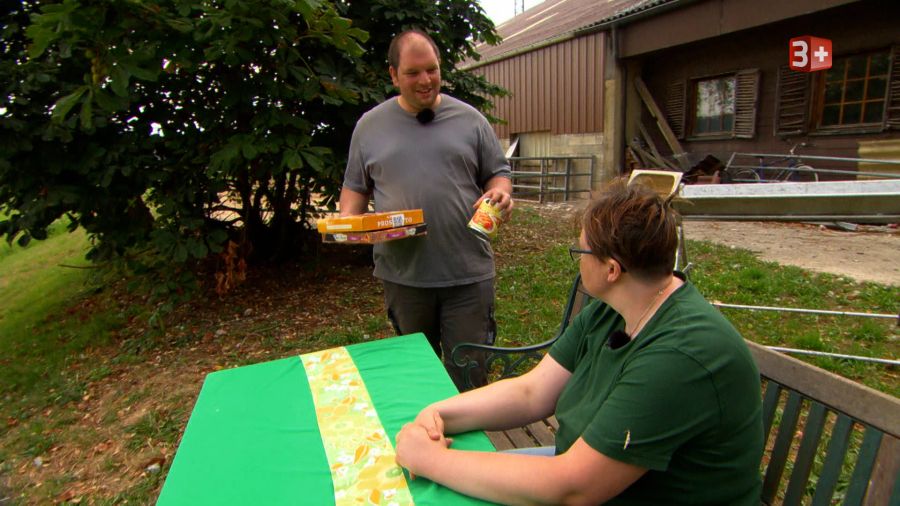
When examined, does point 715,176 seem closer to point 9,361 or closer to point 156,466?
point 156,466

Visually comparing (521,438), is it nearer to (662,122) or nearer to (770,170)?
(770,170)

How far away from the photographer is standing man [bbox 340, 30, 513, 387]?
229cm

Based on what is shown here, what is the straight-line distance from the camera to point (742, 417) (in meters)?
1.09

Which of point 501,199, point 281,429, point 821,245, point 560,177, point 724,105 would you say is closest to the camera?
point 281,429

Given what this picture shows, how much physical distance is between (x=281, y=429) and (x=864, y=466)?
138 cm

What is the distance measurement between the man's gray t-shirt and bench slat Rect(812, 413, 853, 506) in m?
1.37

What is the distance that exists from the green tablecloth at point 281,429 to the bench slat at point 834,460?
0.78m

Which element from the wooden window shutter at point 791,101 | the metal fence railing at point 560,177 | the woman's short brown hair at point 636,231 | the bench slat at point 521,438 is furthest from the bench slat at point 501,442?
the metal fence railing at point 560,177

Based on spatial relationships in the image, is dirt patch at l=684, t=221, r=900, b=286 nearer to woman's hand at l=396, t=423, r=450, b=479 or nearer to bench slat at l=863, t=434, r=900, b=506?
bench slat at l=863, t=434, r=900, b=506

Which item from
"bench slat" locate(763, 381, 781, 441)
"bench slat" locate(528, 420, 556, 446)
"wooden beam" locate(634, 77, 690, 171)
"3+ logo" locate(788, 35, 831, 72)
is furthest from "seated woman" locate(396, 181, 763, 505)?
"wooden beam" locate(634, 77, 690, 171)

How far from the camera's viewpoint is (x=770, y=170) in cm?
902

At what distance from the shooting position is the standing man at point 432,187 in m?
2.29

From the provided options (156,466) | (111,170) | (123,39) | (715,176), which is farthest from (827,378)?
(715,176)

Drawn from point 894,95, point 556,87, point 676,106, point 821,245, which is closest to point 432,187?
point 821,245
